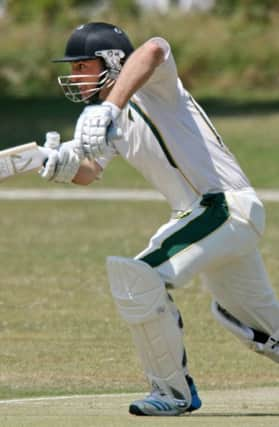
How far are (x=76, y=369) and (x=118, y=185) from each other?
15111 mm

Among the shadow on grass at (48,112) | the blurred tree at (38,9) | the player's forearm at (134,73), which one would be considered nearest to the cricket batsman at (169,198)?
the player's forearm at (134,73)

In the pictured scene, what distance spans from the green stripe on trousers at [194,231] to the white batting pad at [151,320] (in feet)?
0.36

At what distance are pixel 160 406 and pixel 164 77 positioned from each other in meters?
1.51

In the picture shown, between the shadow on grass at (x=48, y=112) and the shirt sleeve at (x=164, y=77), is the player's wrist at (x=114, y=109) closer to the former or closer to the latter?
the shirt sleeve at (x=164, y=77)

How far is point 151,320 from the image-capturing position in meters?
7.03

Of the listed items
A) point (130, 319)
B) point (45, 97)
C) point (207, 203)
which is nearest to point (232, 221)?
point (207, 203)

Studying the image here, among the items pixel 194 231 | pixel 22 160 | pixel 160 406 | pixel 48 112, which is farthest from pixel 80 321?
pixel 48 112

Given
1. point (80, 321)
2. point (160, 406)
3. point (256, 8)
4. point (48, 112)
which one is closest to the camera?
point (160, 406)

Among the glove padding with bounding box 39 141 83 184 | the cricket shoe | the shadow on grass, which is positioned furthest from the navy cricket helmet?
the shadow on grass

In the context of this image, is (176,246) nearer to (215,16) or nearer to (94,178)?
(94,178)

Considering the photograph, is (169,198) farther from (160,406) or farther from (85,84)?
(160,406)

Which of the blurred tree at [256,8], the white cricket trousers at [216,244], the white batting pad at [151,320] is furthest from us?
the blurred tree at [256,8]

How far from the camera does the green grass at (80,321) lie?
9.34m

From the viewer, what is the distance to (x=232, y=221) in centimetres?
716
